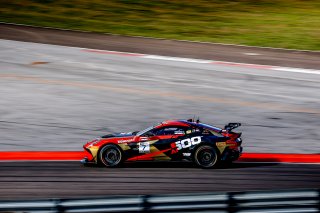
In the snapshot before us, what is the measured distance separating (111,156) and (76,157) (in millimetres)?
1863

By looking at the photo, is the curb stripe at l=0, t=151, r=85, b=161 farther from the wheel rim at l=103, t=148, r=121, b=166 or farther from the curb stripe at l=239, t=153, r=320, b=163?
the curb stripe at l=239, t=153, r=320, b=163

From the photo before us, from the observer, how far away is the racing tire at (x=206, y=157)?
15.2 meters

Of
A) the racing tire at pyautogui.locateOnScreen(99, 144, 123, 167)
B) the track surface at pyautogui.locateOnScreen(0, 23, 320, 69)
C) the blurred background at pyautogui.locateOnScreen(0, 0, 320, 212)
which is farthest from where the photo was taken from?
the track surface at pyautogui.locateOnScreen(0, 23, 320, 69)

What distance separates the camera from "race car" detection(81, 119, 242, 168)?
1520cm

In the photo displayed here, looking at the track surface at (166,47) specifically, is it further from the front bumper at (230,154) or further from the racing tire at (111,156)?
the racing tire at (111,156)

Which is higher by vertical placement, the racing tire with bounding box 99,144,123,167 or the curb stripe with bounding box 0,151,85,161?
the curb stripe with bounding box 0,151,85,161

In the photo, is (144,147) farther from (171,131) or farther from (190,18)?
(190,18)

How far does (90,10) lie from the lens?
40.2 meters

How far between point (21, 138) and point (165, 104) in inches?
229

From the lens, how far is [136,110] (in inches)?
890

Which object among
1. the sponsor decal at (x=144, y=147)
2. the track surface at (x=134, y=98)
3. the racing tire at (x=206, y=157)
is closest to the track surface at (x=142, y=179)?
the racing tire at (x=206, y=157)

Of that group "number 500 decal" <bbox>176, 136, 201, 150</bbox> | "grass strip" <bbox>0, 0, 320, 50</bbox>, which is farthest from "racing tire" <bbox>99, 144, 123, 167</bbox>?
"grass strip" <bbox>0, 0, 320, 50</bbox>

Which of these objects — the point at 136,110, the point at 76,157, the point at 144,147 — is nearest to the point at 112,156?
the point at 144,147

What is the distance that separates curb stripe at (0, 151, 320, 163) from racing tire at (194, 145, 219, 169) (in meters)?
1.72
